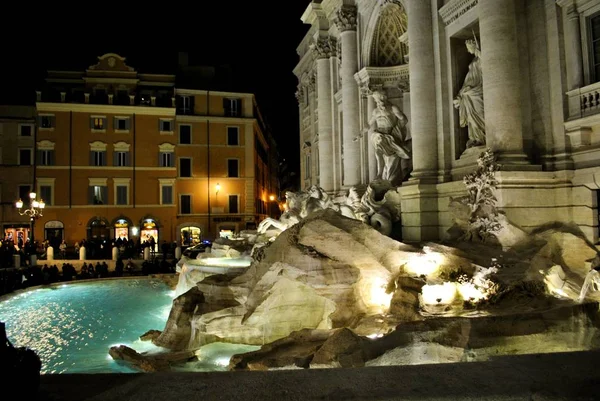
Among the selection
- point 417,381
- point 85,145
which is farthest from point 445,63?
point 85,145

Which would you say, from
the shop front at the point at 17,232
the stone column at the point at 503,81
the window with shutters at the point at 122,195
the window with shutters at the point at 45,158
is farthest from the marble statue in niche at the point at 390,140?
the shop front at the point at 17,232

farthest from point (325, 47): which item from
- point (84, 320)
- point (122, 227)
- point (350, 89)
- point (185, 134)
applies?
point (122, 227)

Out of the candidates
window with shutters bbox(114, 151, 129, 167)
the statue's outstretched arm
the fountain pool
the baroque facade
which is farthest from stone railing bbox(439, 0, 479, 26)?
window with shutters bbox(114, 151, 129, 167)

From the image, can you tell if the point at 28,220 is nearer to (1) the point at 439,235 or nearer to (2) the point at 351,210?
(2) the point at 351,210

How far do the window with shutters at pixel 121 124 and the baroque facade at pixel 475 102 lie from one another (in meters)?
22.2

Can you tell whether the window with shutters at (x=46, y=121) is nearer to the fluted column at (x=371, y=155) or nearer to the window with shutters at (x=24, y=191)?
the window with shutters at (x=24, y=191)

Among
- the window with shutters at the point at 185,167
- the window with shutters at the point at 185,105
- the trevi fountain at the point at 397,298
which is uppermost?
the window with shutters at the point at 185,105

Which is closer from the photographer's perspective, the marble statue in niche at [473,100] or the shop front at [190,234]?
the marble statue in niche at [473,100]

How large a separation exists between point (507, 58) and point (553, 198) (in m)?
3.28

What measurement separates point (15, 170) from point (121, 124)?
28.2ft

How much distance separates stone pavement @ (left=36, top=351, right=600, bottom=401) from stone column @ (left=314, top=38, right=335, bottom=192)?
21.2 meters

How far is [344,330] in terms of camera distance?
6832mm

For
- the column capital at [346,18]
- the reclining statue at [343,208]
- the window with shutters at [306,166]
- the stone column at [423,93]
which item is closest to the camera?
the stone column at [423,93]

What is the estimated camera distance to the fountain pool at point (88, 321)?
975cm
